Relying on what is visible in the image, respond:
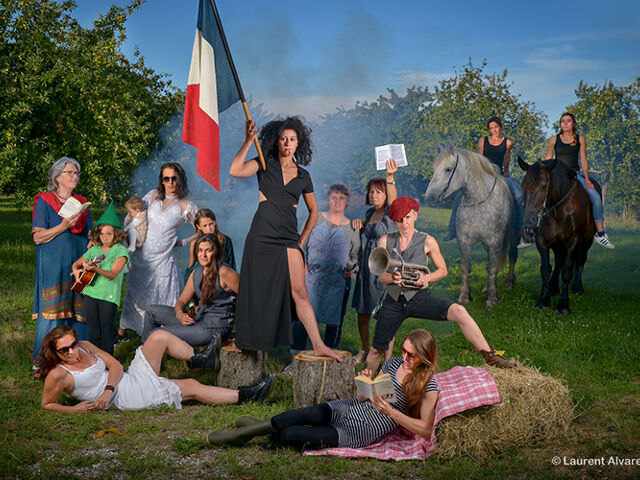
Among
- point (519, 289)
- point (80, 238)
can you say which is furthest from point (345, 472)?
point (519, 289)

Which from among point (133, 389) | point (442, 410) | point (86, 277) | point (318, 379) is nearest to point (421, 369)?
point (442, 410)

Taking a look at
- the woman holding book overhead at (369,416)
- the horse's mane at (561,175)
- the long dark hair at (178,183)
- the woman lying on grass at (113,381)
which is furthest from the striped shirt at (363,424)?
the horse's mane at (561,175)

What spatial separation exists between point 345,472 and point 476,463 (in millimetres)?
952

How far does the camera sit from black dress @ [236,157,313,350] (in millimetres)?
5828

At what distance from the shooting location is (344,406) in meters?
5.10

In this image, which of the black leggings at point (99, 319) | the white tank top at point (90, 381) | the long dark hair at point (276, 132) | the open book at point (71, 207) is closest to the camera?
the white tank top at point (90, 381)

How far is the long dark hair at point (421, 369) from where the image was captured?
15.4ft

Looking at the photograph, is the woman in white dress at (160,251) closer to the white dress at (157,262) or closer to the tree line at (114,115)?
the white dress at (157,262)

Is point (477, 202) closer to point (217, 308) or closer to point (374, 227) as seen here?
point (374, 227)

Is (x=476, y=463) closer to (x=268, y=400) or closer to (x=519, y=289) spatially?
(x=268, y=400)

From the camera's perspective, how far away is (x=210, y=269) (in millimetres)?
6488

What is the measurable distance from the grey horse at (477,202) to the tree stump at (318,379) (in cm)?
478

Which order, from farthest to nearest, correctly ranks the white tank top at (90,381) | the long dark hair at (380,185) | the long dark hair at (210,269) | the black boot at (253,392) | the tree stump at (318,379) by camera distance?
the long dark hair at (380,185), the long dark hair at (210,269), the black boot at (253,392), the white tank top at (90,381), the tree stump at (318,379)

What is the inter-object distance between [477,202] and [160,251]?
201 inches
